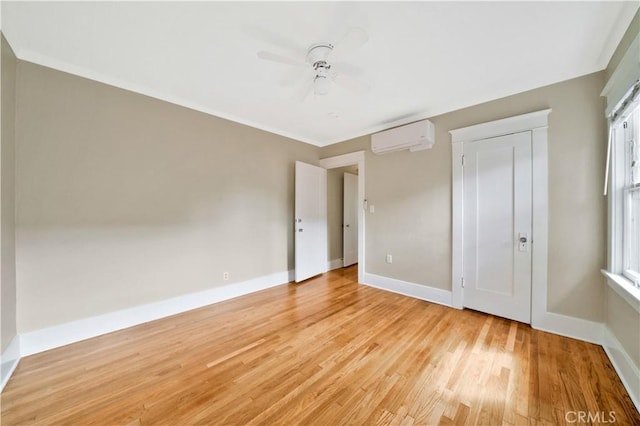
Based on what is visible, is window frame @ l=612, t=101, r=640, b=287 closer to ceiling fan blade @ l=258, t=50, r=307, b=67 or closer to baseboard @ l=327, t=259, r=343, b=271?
ceiling fan blade @ l=258, t=50, r=307, b=67

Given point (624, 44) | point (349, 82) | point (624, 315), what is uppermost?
point (624, 44)

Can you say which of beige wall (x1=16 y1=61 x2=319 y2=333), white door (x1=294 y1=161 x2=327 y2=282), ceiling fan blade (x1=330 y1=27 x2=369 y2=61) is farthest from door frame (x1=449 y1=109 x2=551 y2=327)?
beige wall (x1=16 y1=61 x2=319 y2=333)

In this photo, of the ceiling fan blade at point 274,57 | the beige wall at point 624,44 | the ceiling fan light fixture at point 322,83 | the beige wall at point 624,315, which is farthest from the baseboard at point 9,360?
the beige wall at point 624,44

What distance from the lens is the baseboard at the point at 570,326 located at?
6.94 feet

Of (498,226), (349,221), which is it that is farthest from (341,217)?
(498,226)

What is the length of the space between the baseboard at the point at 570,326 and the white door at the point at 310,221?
2.96 m

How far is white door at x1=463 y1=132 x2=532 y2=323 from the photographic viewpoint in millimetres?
2469

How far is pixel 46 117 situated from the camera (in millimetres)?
2080

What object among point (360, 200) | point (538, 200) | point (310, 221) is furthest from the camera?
point (310, 221)

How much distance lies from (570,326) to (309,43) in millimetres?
3463

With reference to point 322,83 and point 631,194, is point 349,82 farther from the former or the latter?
point 631,194

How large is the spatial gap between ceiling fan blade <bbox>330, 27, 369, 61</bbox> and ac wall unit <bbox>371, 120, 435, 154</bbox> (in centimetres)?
177

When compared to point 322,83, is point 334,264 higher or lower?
lower

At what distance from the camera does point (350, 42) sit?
1.57 m
